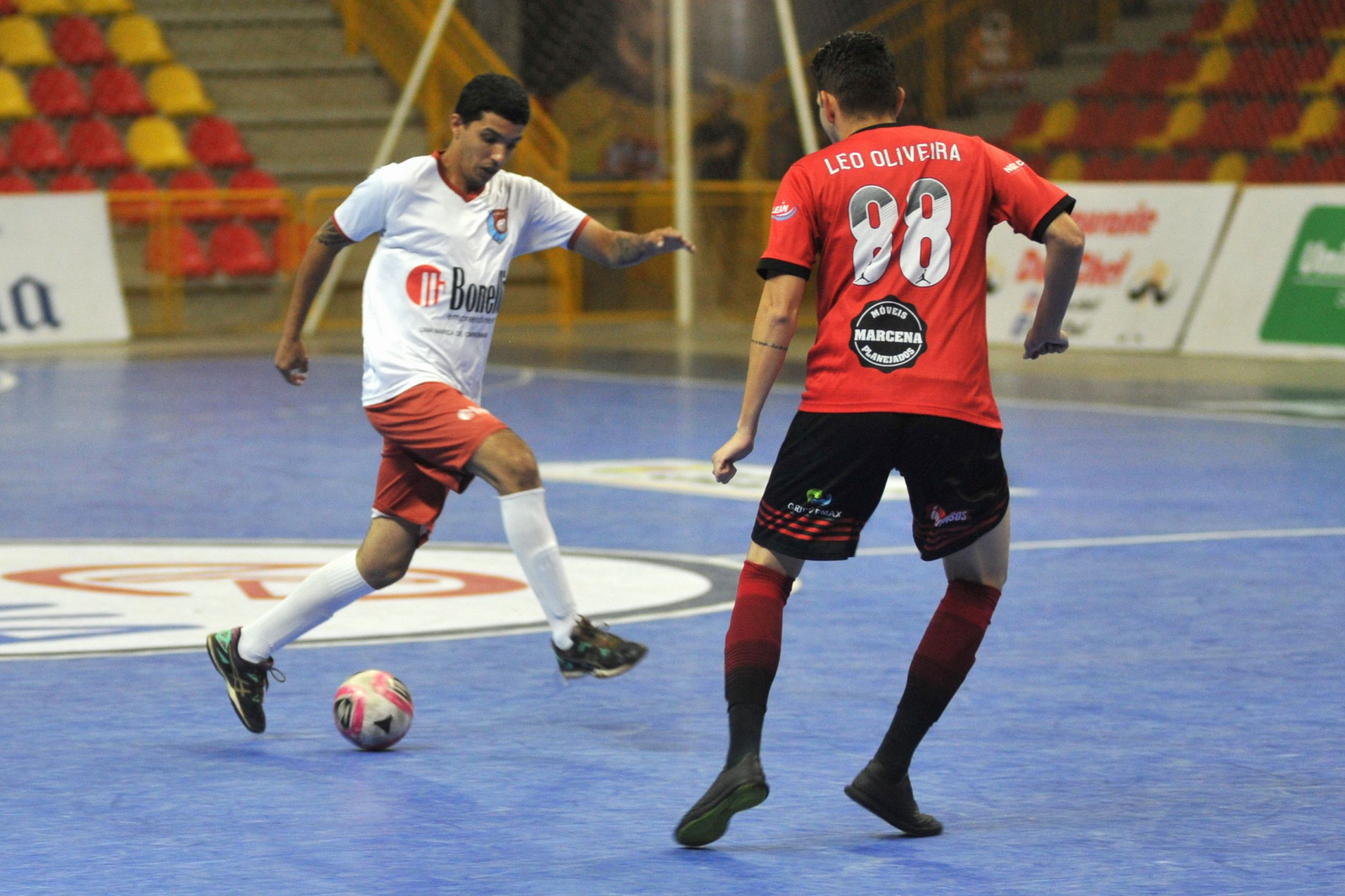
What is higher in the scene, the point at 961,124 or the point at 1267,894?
the point at 1267,894

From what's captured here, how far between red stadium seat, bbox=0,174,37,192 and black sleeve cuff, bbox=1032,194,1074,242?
67.0 feet

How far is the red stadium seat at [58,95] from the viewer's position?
24938mm

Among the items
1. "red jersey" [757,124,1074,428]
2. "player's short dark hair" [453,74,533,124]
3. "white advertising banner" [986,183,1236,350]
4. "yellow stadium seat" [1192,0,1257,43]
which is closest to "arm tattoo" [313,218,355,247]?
"player's short dark hair" [453,74,533,124]

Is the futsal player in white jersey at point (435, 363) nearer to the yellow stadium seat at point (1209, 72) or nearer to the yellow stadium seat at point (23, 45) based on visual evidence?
the yellow stadium seat at point (1209, 72)

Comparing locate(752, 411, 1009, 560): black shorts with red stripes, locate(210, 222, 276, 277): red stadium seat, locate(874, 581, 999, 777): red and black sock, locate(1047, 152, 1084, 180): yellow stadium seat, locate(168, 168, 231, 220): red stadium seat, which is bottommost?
locate(210, 222, 276, 277): red stadium seat

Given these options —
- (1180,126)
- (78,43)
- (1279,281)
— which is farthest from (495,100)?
(78,43)

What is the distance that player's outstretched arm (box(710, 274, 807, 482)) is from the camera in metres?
4.69

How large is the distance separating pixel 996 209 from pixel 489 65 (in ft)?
70.3

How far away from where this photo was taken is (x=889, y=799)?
4.81 m

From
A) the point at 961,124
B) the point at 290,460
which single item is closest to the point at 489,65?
the point at 961,124

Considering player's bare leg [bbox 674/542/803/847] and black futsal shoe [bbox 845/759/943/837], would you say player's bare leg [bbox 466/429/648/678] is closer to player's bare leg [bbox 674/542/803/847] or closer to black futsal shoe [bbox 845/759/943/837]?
player's bare leg [bbox 674/542/803/847]

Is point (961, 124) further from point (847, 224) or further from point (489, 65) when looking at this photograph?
point (847, 224)

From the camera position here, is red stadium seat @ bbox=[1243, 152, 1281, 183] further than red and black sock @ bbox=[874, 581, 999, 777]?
Yes

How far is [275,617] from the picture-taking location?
5996 mm
